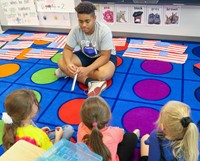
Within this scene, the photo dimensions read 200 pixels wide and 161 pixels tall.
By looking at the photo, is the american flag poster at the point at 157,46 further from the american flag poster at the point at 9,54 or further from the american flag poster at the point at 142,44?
the american flag poster at the point at 9,54

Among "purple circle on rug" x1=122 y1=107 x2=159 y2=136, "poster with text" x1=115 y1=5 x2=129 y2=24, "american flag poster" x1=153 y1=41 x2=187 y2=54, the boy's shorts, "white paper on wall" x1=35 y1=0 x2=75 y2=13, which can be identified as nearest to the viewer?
"purple circle on rug" x1=122 y1=107 x2=159 y2=136

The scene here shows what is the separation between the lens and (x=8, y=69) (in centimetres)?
217

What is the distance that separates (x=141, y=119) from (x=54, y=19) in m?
1.78

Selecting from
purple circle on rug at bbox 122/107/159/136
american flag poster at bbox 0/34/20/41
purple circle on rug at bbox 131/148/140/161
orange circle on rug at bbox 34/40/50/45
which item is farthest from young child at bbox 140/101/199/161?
american flag poster at bbox 0/34/20/41

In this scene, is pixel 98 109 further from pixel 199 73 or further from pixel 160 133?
pixel 199 73

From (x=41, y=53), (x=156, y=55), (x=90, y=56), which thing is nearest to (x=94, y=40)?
(x=90, y=56)

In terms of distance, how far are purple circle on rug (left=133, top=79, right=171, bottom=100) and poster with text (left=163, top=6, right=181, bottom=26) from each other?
2.74 ft

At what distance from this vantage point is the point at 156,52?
224 centimetres

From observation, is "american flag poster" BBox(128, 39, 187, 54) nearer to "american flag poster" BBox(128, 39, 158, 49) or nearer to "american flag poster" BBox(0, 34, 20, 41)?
"american flag poster" BBox(128, 39, 158, 49)

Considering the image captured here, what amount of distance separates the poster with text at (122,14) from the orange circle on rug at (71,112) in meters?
1.18

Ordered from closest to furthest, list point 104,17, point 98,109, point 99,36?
point 98,109, point 99,36, point 104,17

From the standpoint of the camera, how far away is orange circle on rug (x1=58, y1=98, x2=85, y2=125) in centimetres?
153

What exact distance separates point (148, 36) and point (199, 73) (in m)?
0.80

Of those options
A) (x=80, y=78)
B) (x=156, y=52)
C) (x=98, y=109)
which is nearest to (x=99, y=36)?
(x=80, y=78)
